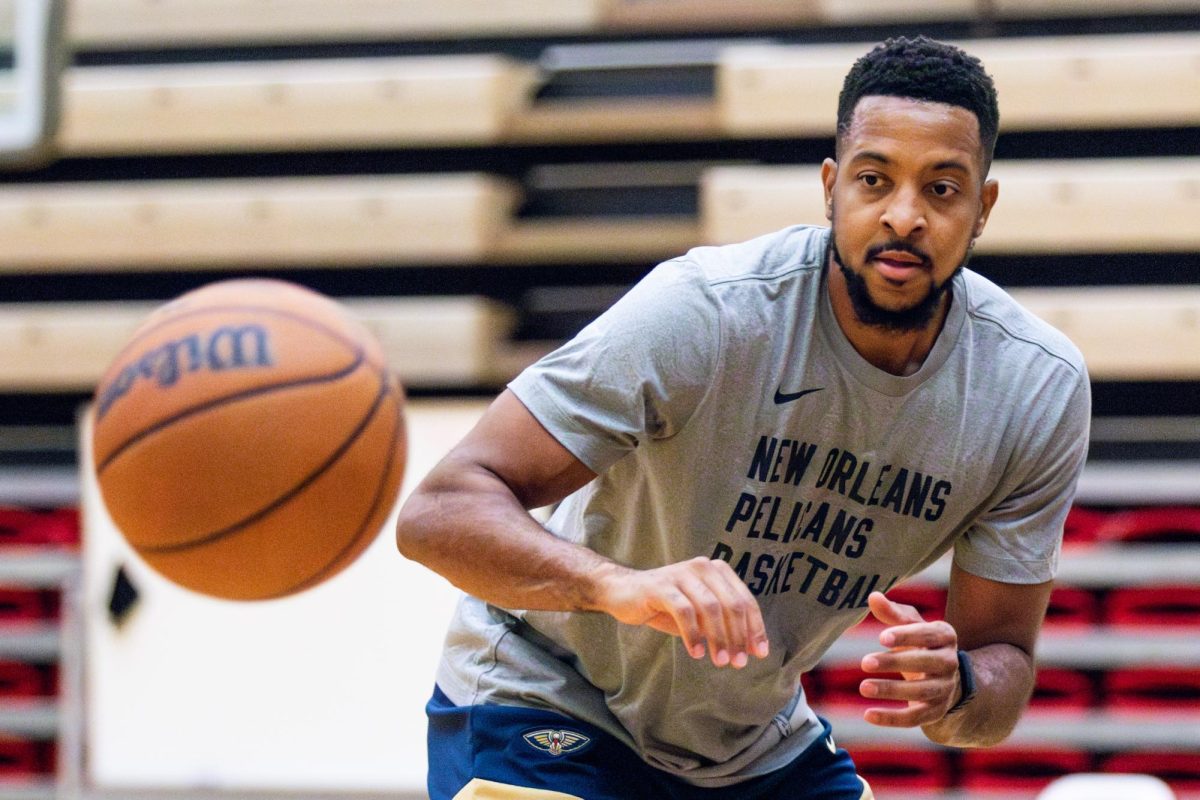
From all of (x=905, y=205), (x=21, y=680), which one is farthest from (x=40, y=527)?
(x=905, y=205)

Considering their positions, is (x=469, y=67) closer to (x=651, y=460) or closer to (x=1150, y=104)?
(x=1150, y=104)

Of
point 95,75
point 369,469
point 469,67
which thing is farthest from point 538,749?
point 95,75

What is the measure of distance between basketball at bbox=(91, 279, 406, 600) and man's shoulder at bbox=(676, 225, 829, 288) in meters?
1.23

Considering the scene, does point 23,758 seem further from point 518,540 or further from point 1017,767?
point 518,540

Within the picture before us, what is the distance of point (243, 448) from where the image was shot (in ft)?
10.5

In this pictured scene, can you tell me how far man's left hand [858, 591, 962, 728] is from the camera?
6.49 ft

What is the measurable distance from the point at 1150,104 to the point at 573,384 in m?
3.55

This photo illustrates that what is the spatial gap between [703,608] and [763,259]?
0.65 metres

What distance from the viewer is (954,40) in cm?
523

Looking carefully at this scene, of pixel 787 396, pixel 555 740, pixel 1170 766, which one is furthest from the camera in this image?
Answer: pixel 1170 766

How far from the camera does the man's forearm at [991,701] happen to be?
2285mm

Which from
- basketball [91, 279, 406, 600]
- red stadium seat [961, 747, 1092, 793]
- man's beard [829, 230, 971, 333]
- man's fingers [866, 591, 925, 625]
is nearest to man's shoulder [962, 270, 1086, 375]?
man's beard [829, 230, 971, 333]

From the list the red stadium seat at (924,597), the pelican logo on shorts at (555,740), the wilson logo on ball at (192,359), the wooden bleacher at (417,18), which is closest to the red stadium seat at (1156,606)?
the red stadium seat at (924,597)

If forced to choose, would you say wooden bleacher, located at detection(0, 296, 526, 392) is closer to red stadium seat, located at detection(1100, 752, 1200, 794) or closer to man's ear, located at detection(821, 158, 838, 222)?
red stadium seat, located at detection(1100, 752, 1200, 794)
